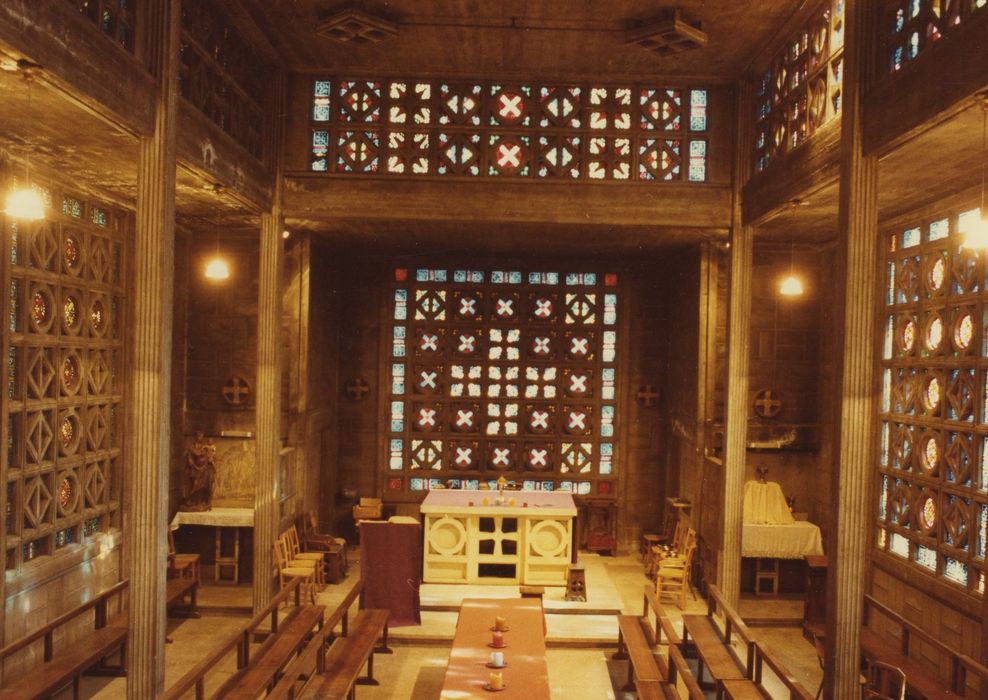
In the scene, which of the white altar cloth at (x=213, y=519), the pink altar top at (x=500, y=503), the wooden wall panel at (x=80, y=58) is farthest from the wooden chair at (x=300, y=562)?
the wooden wall panel at (x=80, y=58)

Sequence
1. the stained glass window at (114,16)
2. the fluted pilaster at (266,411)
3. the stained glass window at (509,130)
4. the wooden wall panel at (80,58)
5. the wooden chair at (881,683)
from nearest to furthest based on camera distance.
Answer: the wooden wall panel at (80,58)
the stained glass window at (114,16)
the wooden chair at (881,683)
the fluted pilaster at (266,411)
the stained glass window at (509,130)

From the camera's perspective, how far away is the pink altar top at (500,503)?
11773 millimetres

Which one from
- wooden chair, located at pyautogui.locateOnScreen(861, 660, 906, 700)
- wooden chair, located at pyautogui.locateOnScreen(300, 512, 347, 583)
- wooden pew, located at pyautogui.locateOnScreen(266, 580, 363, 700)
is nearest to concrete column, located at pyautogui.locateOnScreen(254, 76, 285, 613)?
wooden pew, located at pyautogui.locateOnScreen(266, 580, 363, 700)

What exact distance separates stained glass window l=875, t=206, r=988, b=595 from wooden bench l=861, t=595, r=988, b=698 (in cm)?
78

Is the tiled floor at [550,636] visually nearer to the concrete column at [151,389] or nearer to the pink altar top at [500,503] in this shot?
the pink altar top at [500,503]

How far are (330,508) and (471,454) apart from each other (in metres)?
2.59

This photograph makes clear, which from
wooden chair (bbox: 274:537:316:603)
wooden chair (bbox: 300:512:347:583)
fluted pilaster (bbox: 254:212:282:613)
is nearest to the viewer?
fluted pilaster (bbox: 254:212:282:613)

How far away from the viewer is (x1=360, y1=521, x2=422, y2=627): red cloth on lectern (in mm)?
9961

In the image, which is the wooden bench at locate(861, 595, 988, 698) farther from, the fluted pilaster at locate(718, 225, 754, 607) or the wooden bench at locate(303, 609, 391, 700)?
the wooden bench at locate(303, 609, 391, 700)

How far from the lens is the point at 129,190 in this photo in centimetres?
917

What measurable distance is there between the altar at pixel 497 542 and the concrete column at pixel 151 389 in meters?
5.23

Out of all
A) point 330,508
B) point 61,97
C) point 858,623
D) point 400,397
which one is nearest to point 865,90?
point 858,623

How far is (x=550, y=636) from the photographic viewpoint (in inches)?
394

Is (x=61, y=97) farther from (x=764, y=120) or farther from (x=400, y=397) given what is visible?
(x=400, y=397)
